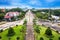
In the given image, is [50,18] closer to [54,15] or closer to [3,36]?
[54,15]

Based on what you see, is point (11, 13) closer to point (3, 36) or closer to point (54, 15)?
point (54, 15)

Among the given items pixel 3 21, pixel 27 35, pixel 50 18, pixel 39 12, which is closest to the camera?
pixel 27 35

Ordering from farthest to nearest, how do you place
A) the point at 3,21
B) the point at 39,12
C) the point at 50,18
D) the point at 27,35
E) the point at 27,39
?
the point at 39,12, the point at 50,18, the point at 3,21, the point at 27,35, the point at 27,39

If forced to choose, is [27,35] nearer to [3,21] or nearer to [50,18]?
[3,21]

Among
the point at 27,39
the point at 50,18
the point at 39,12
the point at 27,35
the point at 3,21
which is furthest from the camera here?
the point at 39,12

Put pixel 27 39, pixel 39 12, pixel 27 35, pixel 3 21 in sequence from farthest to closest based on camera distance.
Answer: pixel 39 12
pixel 3 21
pixel 27 35
pixel 27 39

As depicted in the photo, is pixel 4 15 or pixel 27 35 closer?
pixel 27 35

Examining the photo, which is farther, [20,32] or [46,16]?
[46,16]

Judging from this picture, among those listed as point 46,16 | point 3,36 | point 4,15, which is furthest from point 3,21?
point 3,36

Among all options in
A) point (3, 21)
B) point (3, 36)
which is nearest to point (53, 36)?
point (3, 36)
